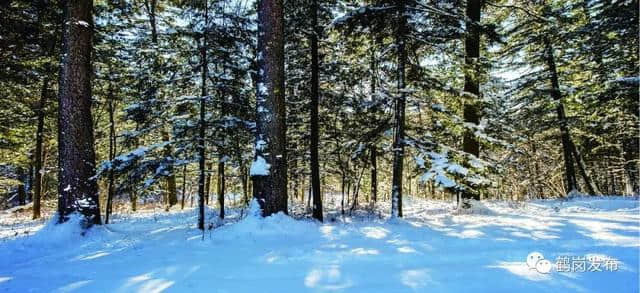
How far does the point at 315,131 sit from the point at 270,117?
300cm

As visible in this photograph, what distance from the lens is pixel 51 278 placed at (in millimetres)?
3717

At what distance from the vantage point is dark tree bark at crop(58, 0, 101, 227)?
6.57 m

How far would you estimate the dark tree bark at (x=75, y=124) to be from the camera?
6.57m

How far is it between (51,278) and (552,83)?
637 inches

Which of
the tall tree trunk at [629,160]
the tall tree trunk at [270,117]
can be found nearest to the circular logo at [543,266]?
the tall tree trunk at [270,117]

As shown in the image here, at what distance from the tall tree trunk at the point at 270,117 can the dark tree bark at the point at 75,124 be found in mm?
3673

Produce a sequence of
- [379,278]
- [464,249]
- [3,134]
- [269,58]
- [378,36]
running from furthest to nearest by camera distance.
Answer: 1. [3,134]
2. [378,36]
3. [269,58]
4. [464,249]
5. [379,278]

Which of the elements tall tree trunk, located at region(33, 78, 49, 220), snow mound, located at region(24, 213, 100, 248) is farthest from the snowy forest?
tall tree trunk, located at region(33, 78, 49, 220)

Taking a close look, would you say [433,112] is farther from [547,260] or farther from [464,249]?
[547,260]

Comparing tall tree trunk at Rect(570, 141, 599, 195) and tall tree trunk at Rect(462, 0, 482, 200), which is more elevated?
tall tree trunk at Rect(462, 0, 482, 200)

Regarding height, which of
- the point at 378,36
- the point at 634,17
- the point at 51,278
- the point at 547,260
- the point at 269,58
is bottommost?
the point at 51,278

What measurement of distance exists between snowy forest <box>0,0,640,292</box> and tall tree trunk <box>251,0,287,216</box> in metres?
0.03

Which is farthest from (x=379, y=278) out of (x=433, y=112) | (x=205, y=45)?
(x=205, y=45)

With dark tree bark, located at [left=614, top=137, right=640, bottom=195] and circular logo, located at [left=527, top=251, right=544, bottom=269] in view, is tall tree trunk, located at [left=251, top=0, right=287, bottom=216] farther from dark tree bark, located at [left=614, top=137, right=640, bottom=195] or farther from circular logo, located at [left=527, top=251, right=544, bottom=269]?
dark tree bark, located at [left=614, top=137, right=640, bottom=195]
